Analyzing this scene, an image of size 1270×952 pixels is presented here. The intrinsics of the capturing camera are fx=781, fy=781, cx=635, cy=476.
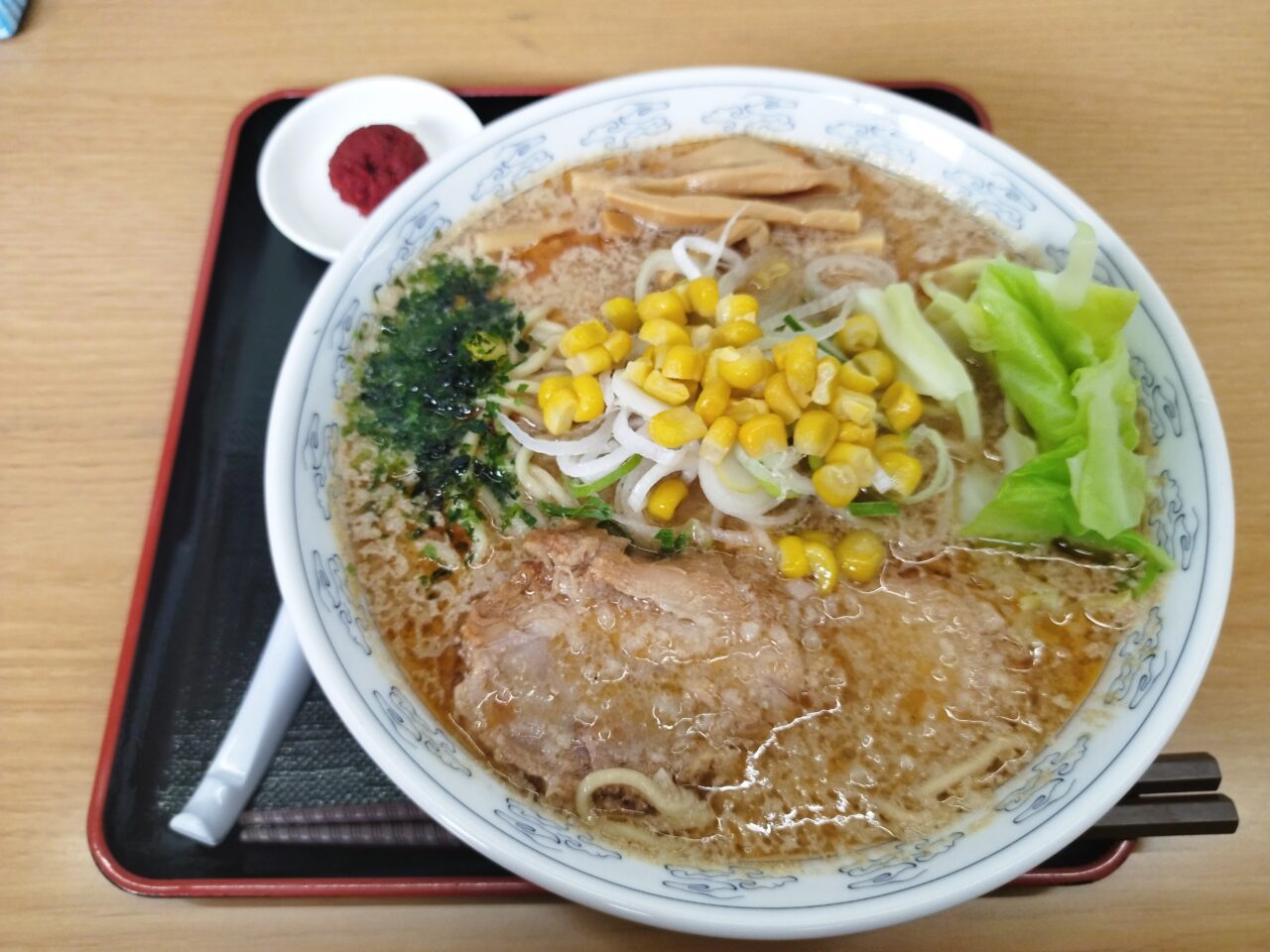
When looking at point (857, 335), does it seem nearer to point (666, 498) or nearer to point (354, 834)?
point (666, 498)

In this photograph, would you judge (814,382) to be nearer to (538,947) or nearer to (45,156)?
(538,947)

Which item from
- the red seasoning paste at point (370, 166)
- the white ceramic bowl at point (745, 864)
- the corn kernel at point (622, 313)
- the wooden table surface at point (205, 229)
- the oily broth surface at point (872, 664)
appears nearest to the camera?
the white ceramic bowl at point (745, 864)

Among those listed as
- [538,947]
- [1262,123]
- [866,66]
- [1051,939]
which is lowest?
[538,947]

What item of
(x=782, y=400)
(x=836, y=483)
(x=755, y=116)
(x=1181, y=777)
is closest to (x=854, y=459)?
(x=836, y=483)

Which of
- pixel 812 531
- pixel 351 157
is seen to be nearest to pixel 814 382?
pixel 812 531

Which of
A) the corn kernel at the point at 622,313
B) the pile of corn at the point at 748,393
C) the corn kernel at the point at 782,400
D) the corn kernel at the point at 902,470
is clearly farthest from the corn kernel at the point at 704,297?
the corn kernel at the point at 902,470

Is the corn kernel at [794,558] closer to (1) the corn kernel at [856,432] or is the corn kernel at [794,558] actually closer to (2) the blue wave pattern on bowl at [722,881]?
(1) the corn kernel at [856,432]

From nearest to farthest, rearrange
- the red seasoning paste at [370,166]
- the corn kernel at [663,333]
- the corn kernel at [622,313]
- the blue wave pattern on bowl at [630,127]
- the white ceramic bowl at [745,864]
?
the white ceramic bowl at [745,864] < the corn kernel at [663,333] < the corn kernel at [622,313] < the blue wave pattern on bowl at [630,127] < the red seasoning paste at [370,166]

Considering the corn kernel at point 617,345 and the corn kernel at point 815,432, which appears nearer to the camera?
the corn kernel at point 815,432
